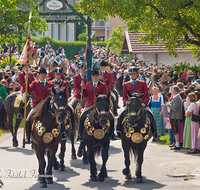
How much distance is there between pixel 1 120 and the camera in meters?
13.9

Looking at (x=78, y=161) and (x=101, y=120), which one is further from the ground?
(x=101, y=120)

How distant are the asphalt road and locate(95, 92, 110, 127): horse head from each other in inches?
58.2

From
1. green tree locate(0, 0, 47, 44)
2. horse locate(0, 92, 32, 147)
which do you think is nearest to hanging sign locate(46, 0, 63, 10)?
green tree locate(0, 0, 47, 44)

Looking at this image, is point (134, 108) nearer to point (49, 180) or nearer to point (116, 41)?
point (49, 180)

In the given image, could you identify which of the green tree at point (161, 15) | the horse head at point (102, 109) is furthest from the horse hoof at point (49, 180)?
the green tree at point (161, 15)

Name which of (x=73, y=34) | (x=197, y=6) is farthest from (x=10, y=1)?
(x=73, y=34)

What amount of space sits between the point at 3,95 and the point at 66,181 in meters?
8.04

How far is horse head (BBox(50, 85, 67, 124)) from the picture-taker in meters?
8.44

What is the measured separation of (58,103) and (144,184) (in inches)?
105

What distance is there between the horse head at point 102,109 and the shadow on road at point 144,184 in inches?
60.1

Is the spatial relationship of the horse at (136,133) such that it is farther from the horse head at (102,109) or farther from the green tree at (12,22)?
the green tree at (12,22)

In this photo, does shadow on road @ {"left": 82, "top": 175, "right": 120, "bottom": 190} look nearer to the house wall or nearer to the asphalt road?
the asphalt road

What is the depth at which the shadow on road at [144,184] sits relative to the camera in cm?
856

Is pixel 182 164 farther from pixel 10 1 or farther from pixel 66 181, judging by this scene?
pixel 10 1
